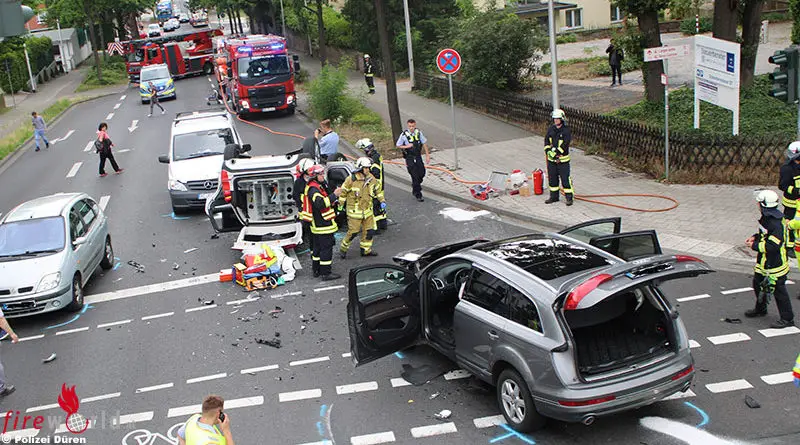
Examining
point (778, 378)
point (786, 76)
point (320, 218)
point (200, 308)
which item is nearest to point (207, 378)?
point (200, 308)

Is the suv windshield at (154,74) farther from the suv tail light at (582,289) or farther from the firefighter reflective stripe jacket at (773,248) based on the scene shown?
→ the suv tail light at (582,289)

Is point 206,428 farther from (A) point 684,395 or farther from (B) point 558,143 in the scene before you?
(B) point 558,143

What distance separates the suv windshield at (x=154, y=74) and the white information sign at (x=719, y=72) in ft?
92.5

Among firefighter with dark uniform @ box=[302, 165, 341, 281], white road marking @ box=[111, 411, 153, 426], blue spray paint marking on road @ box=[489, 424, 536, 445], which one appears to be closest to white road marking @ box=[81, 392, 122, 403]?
white road marking @ box=[111, 411, 153, 426]

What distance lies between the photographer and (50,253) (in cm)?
1190

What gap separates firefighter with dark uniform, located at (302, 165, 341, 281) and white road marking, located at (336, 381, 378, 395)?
375cm

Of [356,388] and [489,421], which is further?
[356,388]

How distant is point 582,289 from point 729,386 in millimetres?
2504

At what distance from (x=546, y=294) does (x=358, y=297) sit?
2217mm

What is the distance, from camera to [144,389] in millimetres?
9078

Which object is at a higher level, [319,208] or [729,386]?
[319,208]

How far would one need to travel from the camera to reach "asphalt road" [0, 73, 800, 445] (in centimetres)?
761

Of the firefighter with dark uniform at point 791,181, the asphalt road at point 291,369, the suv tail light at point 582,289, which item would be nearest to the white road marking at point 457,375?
the asphalt road at point 291,369

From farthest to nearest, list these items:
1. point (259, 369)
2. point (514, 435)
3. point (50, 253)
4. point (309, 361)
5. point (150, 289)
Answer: point (150, 289), point (50, 253), point (309, 361), point (259, 369), point (514, 435)
